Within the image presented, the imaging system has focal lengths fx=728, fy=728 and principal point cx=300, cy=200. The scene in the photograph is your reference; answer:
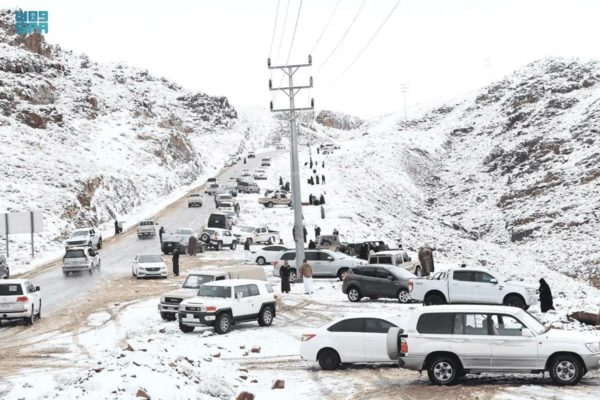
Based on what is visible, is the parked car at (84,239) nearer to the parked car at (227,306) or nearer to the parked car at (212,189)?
the parked car at (227,306)

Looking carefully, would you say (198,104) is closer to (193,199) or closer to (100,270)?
(193,199)

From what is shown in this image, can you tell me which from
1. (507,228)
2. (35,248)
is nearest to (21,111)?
(35,248)

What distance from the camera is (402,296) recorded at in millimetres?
28828

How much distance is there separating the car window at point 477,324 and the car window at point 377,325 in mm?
2464

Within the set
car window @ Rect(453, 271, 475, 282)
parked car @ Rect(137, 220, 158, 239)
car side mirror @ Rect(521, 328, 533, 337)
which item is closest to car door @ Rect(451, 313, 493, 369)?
car side mirror @ Rect(521, 328, 533, 337)

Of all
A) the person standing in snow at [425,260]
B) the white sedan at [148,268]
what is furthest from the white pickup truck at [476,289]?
the white sedan at [148,268]

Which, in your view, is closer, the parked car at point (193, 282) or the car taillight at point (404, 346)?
the car taillight at point (404, 346)

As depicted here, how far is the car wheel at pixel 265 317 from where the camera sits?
24125 mm

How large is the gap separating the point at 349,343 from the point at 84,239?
37.8 meters

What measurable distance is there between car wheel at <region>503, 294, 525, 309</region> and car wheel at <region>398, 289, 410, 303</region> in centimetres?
422

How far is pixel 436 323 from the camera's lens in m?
15.3

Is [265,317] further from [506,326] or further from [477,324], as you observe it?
[506,326]

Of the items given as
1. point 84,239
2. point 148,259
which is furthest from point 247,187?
point 148,259

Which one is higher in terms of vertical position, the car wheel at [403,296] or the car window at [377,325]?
the car window at [377,325]
